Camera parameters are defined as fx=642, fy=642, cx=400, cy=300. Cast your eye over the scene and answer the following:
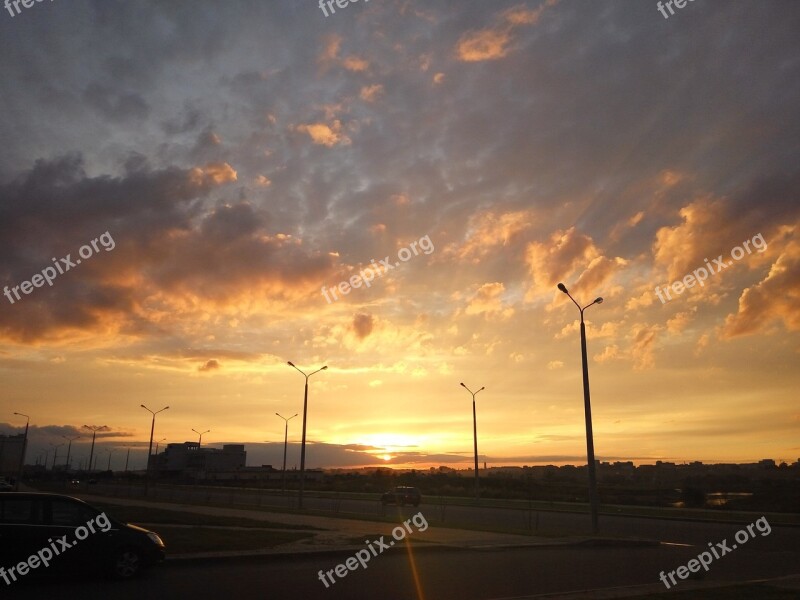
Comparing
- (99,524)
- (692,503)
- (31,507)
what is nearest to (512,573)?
(99,524)

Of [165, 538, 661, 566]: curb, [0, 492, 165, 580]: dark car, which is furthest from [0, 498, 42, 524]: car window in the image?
[165, 538, 661, 566]: curb

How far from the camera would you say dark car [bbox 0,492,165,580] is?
11648 mm

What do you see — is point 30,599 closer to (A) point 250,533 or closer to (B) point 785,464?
(A) point 250,533

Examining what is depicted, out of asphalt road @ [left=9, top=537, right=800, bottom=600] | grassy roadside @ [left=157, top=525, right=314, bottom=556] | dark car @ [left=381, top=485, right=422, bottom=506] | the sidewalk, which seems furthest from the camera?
dark car @ [left=381, top=485, right=422, bottom=506]

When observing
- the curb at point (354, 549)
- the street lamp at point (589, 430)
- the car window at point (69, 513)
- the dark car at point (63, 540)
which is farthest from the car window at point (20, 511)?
the street lamp at point (589, 430)

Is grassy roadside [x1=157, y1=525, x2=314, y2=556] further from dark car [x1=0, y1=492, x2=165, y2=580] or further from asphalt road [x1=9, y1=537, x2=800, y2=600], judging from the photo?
dark car [x1=0, y1=492, x2=165, y2=580]

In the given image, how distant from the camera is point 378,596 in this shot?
11.4 m

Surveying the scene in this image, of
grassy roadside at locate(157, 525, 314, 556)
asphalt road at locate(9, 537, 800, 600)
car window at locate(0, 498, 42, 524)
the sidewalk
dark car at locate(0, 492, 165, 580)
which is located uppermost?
car window at locate(0, 498, 42, 524)

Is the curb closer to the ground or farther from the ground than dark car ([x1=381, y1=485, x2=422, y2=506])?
closer to the ground

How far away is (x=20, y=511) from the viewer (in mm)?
12047

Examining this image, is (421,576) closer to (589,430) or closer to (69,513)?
(69,513)

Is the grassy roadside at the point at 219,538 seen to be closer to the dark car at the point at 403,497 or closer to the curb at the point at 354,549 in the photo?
the curb at the point at 354,549

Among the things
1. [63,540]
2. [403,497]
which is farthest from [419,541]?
[403,497]

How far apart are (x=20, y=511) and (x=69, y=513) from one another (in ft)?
2.74
